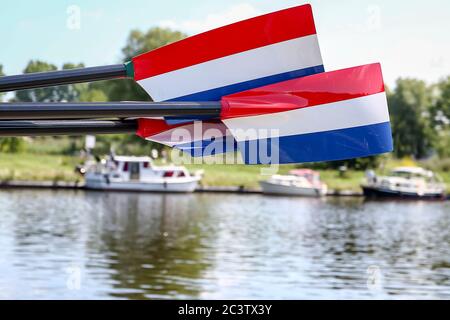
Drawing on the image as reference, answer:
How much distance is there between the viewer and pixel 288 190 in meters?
36.4

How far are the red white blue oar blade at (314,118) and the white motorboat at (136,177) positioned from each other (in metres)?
31.6

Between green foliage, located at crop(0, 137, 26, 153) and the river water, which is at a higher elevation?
green foliage, located at crop(0, 137, 26, 153)

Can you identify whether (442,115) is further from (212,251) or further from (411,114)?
(212,251)

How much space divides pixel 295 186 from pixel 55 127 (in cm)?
3383

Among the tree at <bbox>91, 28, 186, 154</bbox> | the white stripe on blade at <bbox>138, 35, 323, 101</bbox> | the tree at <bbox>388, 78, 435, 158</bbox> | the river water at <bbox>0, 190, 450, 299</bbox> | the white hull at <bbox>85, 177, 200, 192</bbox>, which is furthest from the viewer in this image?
the tree at <bbox>388, 78, 435, 158</bbox>

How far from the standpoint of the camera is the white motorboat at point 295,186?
36.0m

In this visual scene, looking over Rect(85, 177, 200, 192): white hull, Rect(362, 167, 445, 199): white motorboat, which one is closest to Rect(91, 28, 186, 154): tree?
Rect(85, 177, 200, 192): white hull

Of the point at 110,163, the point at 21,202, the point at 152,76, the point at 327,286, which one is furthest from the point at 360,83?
the point at 110,163

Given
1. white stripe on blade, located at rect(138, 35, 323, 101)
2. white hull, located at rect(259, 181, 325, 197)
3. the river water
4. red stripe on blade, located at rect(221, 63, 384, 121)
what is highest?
white stripe on blade, located at rect(138, 35, 323, 101)

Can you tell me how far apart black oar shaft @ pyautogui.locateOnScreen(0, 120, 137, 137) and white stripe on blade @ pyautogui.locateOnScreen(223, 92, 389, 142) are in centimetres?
44

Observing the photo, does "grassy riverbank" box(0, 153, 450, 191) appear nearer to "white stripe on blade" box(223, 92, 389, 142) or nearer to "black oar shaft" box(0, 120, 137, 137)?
"white stripe on blade" box(223, 92, 389, 142)

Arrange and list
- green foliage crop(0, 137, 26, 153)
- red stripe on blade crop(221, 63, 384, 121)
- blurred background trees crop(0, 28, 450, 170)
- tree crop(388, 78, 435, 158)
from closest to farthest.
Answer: red stripe on blade crop(221, 63, 384, 121) → green foliage crop(0, 137, 26, 153) → blurred background trees crop(0, 28, 450, 170) → tree crop(388, 78, 435, 158)

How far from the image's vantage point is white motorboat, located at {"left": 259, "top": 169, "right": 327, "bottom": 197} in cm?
3600

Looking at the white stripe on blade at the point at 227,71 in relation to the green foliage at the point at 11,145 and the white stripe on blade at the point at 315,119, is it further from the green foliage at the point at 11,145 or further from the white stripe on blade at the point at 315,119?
the green foliage at the point at 11,145
